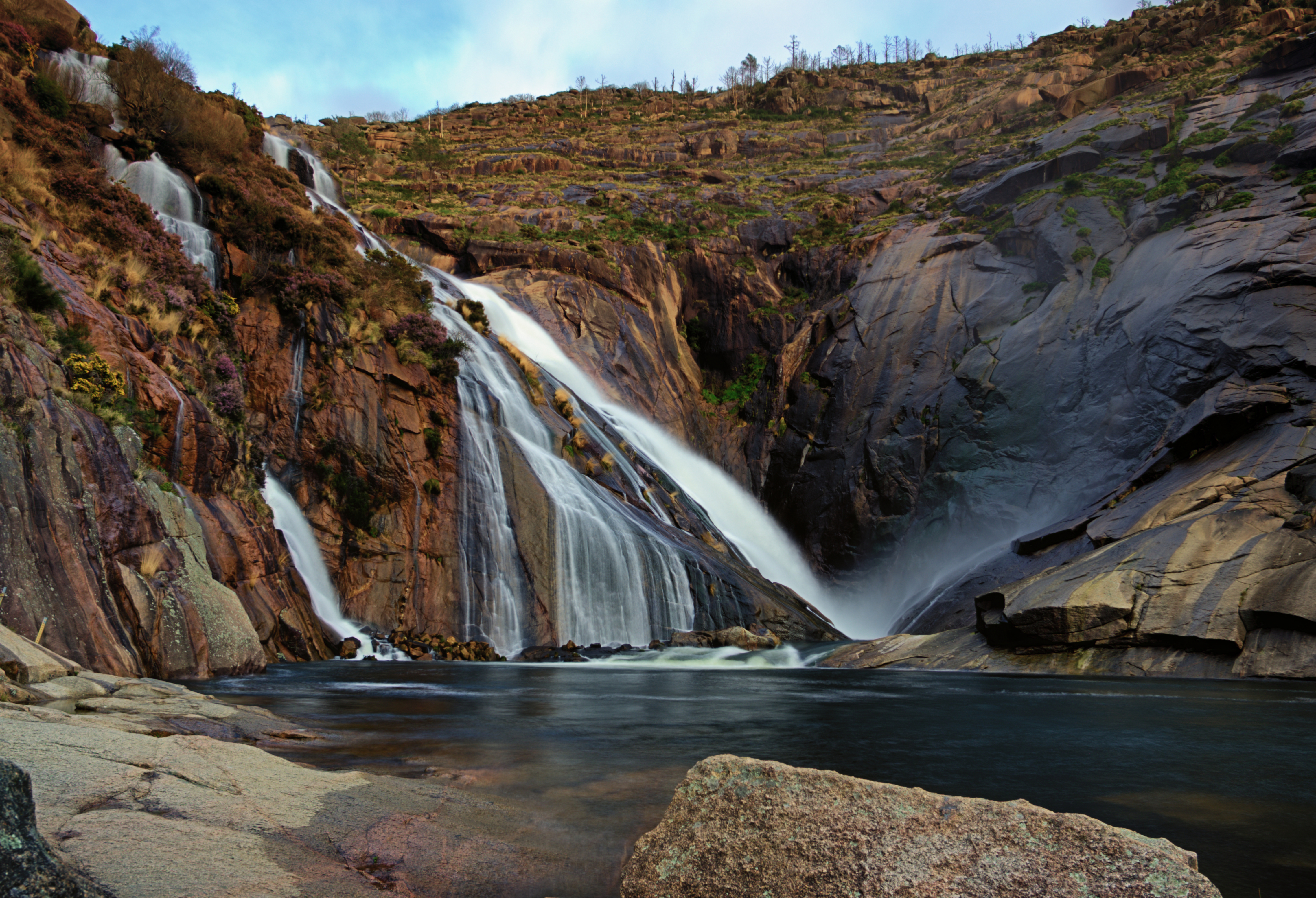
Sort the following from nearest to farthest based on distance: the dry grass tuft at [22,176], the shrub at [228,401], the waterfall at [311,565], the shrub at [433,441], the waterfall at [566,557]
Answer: the dry grass tuft at [22,176] < the shrub at [228,401] < the waterfall at [311,565] < the waterfall at [566,557] < the shrub at [433,441]

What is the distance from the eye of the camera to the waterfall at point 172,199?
2369 cm

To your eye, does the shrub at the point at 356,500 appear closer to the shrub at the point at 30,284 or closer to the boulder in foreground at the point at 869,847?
the shrub at the point at 30,284

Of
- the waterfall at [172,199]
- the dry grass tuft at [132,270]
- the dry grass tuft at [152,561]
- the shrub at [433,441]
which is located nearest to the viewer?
the dry grass tuft at [152,561]

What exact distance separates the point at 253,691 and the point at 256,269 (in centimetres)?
1708

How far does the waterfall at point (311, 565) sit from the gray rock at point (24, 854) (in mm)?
18843

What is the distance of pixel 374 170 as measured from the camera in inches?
2790

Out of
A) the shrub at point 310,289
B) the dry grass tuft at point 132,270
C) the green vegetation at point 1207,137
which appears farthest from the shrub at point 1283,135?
the dry grass tuft at point 132,270

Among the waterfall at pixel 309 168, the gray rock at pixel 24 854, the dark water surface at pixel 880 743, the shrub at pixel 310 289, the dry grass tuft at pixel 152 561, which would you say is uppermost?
the waterfall at pixel 309 168

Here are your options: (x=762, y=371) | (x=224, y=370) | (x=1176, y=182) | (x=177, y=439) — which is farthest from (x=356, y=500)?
(x=1176, y=182)

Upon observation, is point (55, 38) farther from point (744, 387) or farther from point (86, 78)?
point (744, 387)

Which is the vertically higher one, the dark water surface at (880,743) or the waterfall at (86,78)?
the waterfall at (86,78)

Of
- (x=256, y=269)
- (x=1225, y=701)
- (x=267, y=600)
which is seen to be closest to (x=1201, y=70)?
(x=1225, y=701)

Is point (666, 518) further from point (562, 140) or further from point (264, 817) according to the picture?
point (562, 140)

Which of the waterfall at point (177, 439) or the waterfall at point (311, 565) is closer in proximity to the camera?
the waterfall at point (177, 439)
